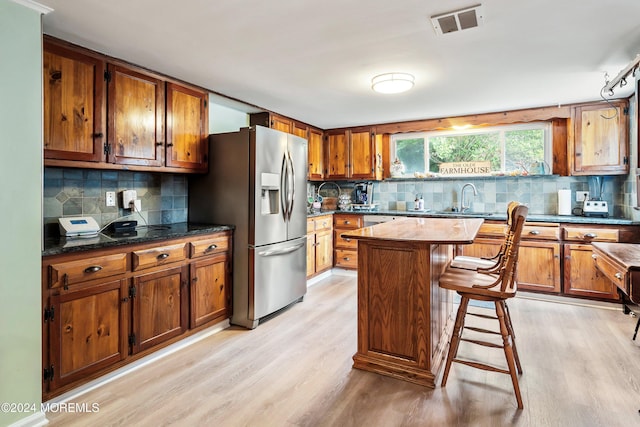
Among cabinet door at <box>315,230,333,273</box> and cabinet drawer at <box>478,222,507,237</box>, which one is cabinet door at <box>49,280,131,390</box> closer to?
cabinet door at <box>315,230,333,273</box>

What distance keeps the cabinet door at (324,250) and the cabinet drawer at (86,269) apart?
107 inches

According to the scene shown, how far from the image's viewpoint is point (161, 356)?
2.54 meters

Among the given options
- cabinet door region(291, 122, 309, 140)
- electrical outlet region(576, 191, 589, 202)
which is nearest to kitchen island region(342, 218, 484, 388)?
cabinet door region(291, 122, 309, 140)

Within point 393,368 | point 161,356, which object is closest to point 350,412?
point 393,368

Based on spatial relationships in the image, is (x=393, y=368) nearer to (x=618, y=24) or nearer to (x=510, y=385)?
(x=510, y=385)

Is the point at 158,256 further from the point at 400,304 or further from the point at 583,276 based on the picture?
the point at 583,276

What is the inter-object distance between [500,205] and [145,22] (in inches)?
171

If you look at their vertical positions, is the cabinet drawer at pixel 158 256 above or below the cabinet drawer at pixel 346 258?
above

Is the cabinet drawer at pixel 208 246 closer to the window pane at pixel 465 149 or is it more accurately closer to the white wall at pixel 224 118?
the white wall at pixel 224 118

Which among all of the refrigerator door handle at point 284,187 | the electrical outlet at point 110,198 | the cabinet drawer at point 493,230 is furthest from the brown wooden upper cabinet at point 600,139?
the electrical outlet at point 110,198

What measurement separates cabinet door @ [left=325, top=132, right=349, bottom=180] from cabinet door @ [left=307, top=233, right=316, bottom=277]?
48.3 inches

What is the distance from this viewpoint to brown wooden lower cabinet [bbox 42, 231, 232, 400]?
1.92 metres

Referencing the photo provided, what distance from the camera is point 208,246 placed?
288 centimetres

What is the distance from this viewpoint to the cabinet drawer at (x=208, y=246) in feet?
9.02
